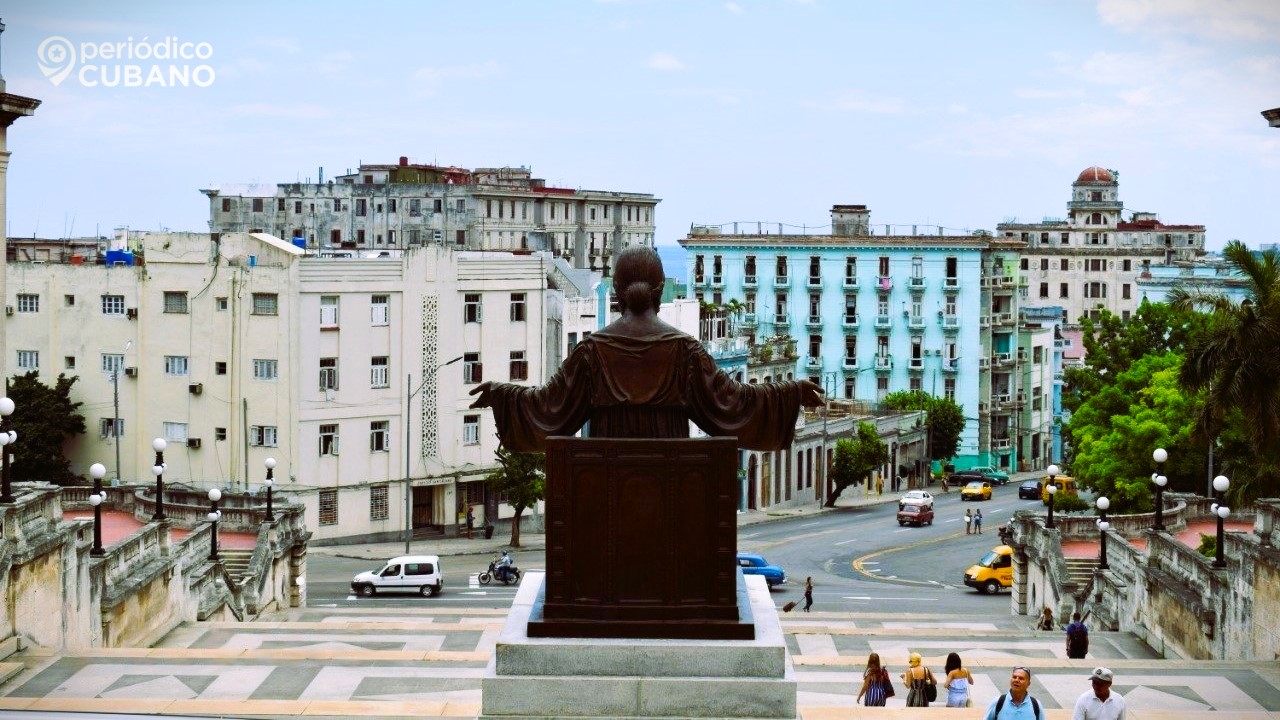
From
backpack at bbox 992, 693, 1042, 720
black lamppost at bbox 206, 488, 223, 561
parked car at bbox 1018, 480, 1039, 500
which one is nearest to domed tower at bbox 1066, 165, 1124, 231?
parked car at bbox 1018, 480, 1039, 500

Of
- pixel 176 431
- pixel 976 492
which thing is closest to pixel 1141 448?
pixel 976 492

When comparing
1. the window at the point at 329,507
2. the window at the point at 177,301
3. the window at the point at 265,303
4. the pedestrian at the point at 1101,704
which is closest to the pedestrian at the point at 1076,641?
the pedestrian at the point at 1101,704

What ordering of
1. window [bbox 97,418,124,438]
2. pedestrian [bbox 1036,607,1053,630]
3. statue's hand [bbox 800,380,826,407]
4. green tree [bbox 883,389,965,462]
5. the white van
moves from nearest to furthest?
statue's hand [bbox 800,380,826,407] → pedestrian [bbox 1036,607,1053,630] → the white van → window [bbox 97,418,124,438] → green tree [bbox 883,389,965,462]

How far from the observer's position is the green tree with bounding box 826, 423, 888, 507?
80688mm

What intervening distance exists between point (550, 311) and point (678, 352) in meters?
54.2

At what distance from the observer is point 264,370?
209 feet

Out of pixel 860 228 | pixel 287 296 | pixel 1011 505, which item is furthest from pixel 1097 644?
pixel 860 228

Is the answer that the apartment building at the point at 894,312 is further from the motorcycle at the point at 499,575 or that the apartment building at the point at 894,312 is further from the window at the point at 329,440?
the motorcycle at the point at 499,575

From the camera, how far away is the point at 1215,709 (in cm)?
2423

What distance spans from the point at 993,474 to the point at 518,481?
40.7 metres

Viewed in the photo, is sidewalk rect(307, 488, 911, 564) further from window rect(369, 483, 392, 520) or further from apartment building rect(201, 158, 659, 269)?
apartment building rect(201, 158, 659, 269)

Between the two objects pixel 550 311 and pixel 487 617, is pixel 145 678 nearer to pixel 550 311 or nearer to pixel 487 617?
pixel 487 617

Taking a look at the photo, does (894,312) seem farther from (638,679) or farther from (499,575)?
(638,679)

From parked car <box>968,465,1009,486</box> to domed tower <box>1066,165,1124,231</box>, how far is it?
202 feet
